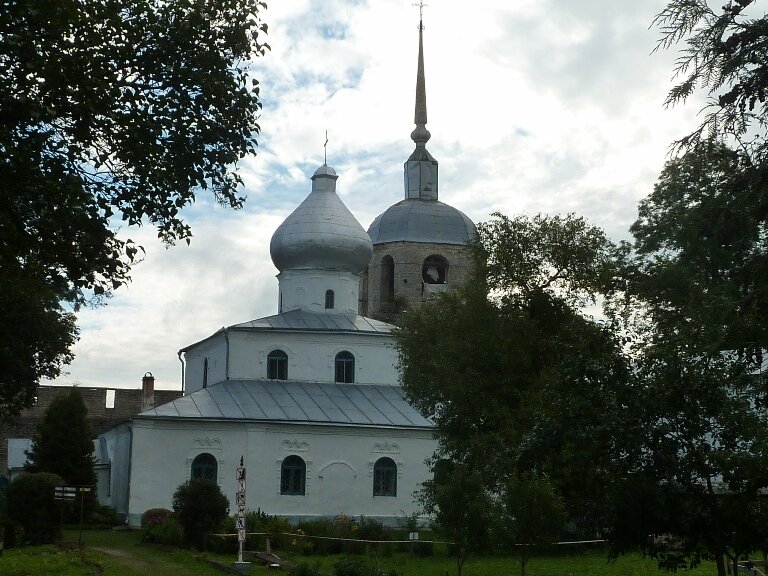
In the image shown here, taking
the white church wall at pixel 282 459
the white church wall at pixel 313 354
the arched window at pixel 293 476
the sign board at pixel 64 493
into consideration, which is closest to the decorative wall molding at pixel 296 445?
the white church wall at pixel 282 459

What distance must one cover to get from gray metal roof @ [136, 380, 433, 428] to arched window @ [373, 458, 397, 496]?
129 cm

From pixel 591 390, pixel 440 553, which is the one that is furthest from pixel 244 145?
pixel 440 553

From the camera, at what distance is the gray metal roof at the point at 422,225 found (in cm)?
5531

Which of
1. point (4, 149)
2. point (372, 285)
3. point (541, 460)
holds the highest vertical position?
point (372, 285)

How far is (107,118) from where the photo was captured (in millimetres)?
13367

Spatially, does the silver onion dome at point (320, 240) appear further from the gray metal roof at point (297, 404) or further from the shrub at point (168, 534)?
the shrub at point (168, 534)

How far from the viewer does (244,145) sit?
14.6 metres

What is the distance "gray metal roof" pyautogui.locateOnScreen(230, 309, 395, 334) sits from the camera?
127ft

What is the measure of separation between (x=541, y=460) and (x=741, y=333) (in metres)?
4.56

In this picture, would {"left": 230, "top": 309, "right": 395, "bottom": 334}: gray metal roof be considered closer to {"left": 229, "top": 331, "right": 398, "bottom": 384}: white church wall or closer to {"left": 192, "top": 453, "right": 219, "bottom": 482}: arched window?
{"left": 229, "top": 331, "right": 398, "bottom": 384}: white church wall

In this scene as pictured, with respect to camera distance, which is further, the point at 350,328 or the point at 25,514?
the point at 350,328

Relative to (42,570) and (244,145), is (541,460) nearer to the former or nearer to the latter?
(244,145)

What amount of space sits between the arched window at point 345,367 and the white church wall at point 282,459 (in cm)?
365

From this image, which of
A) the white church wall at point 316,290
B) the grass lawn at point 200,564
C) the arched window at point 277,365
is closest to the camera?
the grass lawn at point 200,564
